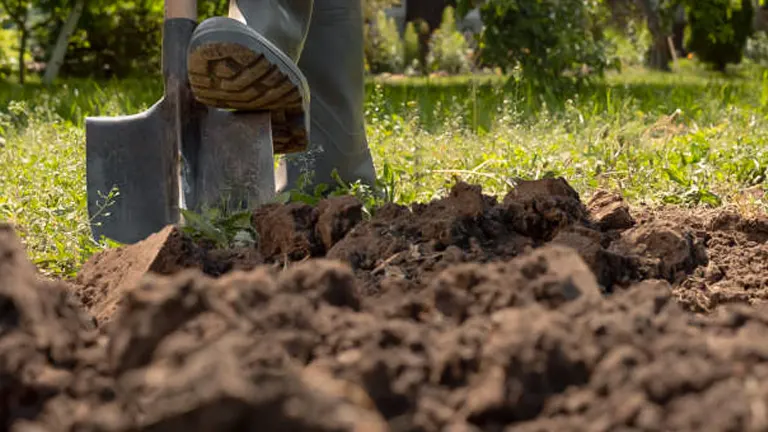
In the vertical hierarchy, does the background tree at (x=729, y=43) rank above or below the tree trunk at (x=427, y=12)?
below

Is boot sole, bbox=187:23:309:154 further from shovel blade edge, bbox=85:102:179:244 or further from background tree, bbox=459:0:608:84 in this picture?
background tree, bbox=459:0:608:84

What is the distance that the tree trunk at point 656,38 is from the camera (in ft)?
44.3

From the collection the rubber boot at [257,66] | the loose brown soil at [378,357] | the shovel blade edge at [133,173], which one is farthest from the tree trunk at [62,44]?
the loose brown soil at [378,357]

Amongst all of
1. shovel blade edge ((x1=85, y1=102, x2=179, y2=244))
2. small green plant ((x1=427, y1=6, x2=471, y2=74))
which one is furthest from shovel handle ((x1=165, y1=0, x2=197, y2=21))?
small green plant ((x1=427, y1=6, x2=471, y2=74))

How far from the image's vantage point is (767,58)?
19.6m

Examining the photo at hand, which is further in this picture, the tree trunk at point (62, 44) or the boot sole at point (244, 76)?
the tree trunk at point (62, 44)

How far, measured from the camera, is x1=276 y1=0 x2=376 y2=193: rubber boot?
3.69 meters

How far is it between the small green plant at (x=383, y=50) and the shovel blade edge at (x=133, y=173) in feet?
37.5

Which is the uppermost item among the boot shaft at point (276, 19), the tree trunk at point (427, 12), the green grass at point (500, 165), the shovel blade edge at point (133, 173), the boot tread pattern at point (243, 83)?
the tree trunk at point (427, 12)

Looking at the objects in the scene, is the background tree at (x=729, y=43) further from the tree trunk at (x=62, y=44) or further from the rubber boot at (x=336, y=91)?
the rubber boot at (x=336, y=91)

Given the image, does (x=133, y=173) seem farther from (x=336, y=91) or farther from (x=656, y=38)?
(x=656, y=38)

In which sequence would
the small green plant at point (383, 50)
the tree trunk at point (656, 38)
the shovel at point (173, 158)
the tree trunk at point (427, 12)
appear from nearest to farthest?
1. the shovel at point (173, 158)
2. the tree trunk at point (656, 38)
3. the small green plant at point (383, 50)
4. the tree trunk at point (427, 12)

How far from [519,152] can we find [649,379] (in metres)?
2.96

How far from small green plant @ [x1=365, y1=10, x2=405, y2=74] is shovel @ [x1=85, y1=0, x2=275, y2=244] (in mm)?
11439
